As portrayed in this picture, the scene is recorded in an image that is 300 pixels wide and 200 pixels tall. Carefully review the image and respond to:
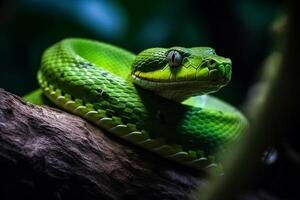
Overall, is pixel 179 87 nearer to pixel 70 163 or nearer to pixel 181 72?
pixel 181 72

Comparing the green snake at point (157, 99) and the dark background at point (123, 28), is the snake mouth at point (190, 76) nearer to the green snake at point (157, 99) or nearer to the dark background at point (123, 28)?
the green snake at point (157, 99)

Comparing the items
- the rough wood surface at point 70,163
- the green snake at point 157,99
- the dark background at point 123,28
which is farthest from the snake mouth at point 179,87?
the dark background at point 123,28

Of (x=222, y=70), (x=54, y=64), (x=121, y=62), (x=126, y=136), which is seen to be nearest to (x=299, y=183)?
(x=222, y=70)

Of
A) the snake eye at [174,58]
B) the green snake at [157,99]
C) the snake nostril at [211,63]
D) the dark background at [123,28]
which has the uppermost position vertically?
the snake nostril at [211,63]

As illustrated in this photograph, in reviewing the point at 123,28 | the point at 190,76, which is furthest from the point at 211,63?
the point at 123,28

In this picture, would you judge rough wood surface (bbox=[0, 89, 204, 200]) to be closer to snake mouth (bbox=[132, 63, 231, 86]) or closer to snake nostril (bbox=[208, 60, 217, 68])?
snake mouth (bbox=[132, 63, 231, 86])

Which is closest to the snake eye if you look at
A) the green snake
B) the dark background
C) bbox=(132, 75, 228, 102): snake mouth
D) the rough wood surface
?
the green snake
